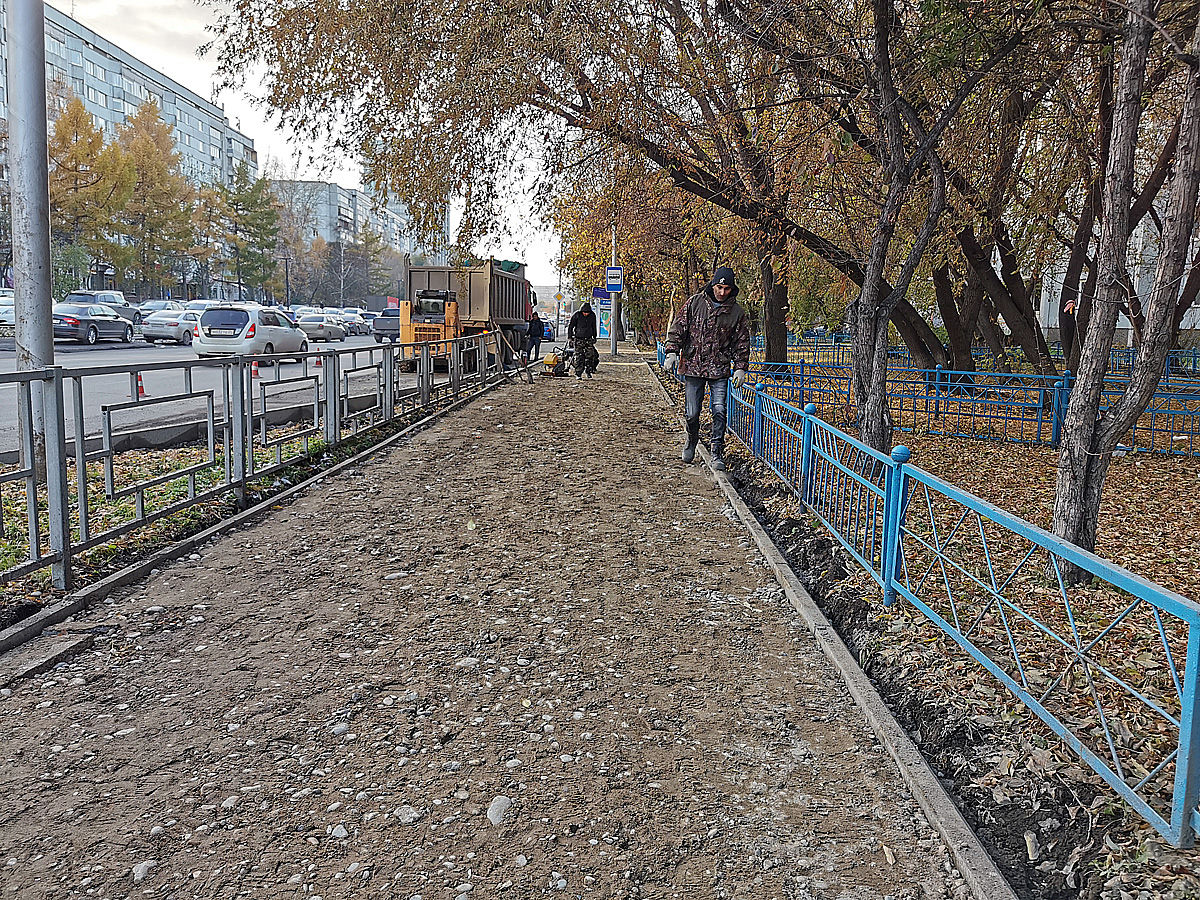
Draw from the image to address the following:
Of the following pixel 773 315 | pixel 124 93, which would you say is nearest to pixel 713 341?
pixel 773 315

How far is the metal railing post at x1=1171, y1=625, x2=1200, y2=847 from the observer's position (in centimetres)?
270

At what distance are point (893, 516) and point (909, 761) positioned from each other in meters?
1.95

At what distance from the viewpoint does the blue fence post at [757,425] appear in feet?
33.8

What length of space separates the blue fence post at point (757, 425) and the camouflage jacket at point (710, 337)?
575mm

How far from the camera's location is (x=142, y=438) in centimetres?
700

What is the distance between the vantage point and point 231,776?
3.52m

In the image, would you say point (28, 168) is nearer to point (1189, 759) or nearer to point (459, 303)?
point (1189, 759)

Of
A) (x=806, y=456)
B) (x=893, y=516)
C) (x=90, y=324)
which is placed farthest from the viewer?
(x=90, y=324)

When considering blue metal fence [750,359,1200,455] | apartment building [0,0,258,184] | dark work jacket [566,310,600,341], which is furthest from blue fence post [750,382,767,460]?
apartment building [0,0,258,184]

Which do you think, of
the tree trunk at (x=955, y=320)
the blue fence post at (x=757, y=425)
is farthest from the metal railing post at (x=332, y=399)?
the tree trunk at (x=955, y=320)

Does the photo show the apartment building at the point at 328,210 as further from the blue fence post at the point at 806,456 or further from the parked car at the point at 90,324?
the blue fence post at the point at 806,456

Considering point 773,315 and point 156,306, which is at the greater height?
point 156,306

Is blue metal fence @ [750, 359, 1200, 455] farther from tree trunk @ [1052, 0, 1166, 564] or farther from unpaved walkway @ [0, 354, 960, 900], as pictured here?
unpaved walkway @ [0, 354, 960, 900]

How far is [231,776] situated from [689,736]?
1.82 meters
